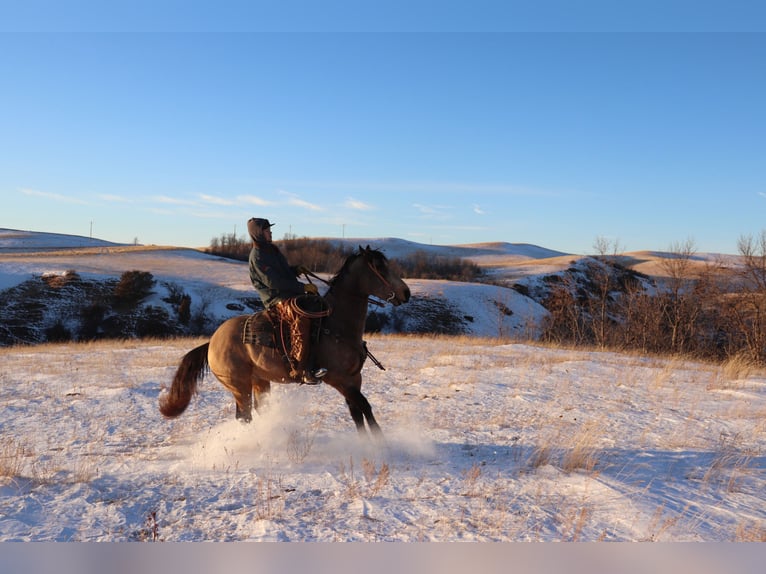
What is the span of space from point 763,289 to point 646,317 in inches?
274

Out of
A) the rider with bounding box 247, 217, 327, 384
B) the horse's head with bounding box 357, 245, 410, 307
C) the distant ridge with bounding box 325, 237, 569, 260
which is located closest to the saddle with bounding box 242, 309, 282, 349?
the rider with bounding box 247, 217, 327, 384

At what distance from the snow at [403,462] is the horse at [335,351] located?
0.44m

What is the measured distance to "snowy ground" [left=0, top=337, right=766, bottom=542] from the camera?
4.11m

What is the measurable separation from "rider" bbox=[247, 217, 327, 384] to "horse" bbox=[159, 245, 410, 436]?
0.57 feet

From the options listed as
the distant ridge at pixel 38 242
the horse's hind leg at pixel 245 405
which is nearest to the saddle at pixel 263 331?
the horse's hind leg at pixel 245 405

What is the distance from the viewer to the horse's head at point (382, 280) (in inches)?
250

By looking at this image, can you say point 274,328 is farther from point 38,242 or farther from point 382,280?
point 38,242

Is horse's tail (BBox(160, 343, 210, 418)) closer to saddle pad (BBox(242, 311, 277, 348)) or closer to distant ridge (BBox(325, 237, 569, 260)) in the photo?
saddle pad (BBox(242, 311, 277, 348))

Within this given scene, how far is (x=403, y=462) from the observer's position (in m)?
5.81

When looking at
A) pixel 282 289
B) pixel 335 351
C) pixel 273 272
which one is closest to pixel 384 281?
pixel 335 351

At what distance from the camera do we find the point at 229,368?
23.0 feet

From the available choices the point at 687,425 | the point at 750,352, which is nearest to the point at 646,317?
the point at 750,352

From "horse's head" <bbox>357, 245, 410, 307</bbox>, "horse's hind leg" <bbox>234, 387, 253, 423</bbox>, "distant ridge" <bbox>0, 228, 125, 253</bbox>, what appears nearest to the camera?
"horse's head" <bbox>357, 245, 410, 307</bbox>

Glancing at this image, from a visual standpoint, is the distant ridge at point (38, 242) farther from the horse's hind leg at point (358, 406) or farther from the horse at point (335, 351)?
the horse's hind leg at point (358, 406)
